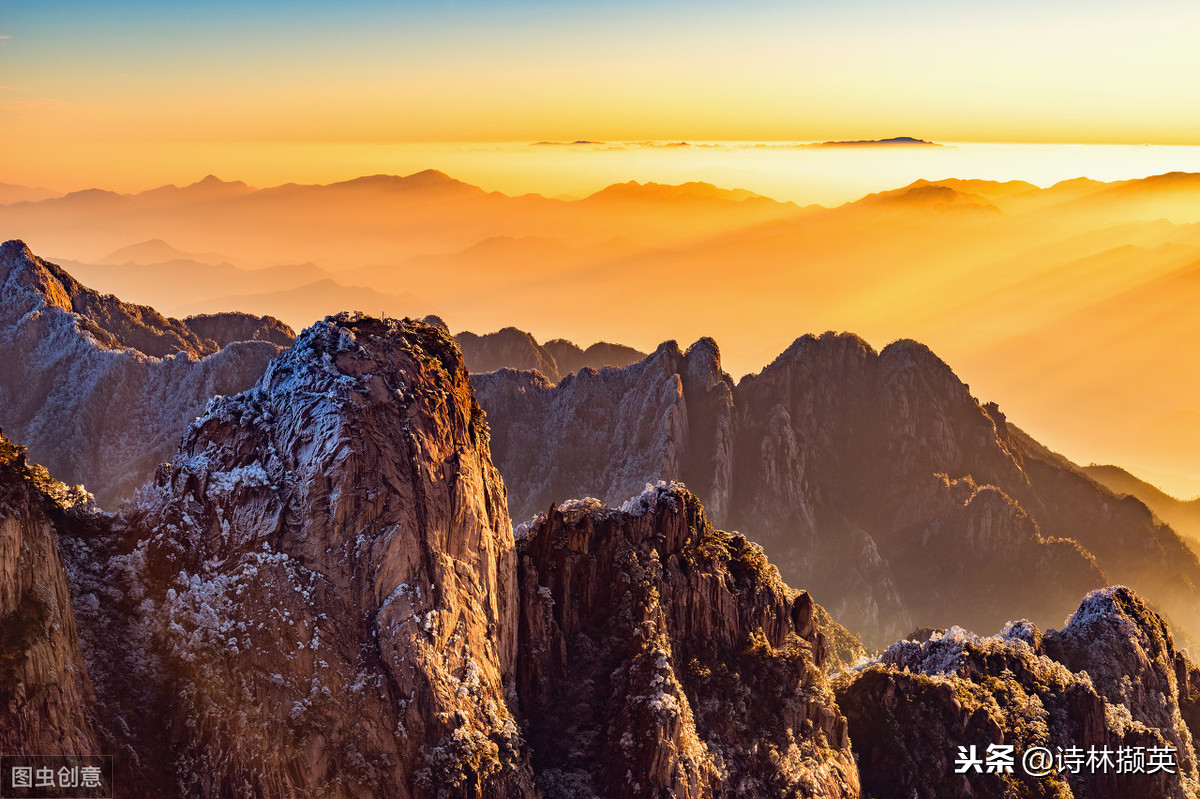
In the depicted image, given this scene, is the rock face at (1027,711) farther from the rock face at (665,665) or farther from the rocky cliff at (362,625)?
the rocky cliff at (362,625)

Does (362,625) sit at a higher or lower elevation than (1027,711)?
higher

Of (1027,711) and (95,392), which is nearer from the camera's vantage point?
(1027,711)

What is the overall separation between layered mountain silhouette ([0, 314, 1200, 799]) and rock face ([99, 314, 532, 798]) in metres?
0.12

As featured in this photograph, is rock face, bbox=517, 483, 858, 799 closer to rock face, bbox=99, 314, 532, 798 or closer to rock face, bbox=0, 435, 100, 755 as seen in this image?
rock face, bbox=99, 314, 532, 798

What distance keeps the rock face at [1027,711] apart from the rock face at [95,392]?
4636 inches

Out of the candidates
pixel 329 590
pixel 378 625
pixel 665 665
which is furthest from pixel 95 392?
pixel 665 665

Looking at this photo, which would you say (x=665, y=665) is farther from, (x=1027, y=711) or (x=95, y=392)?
(x=95, y=392)

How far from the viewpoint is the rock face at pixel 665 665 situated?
66.2m

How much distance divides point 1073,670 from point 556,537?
64.9m

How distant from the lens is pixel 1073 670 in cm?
10944

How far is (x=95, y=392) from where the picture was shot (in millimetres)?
175750

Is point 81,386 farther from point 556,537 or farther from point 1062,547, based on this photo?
point 1062,547

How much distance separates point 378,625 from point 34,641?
1676cm

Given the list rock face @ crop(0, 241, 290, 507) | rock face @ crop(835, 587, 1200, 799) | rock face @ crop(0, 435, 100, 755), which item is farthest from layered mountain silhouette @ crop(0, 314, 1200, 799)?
rock face @ crop(0, 241, 290, 507)
